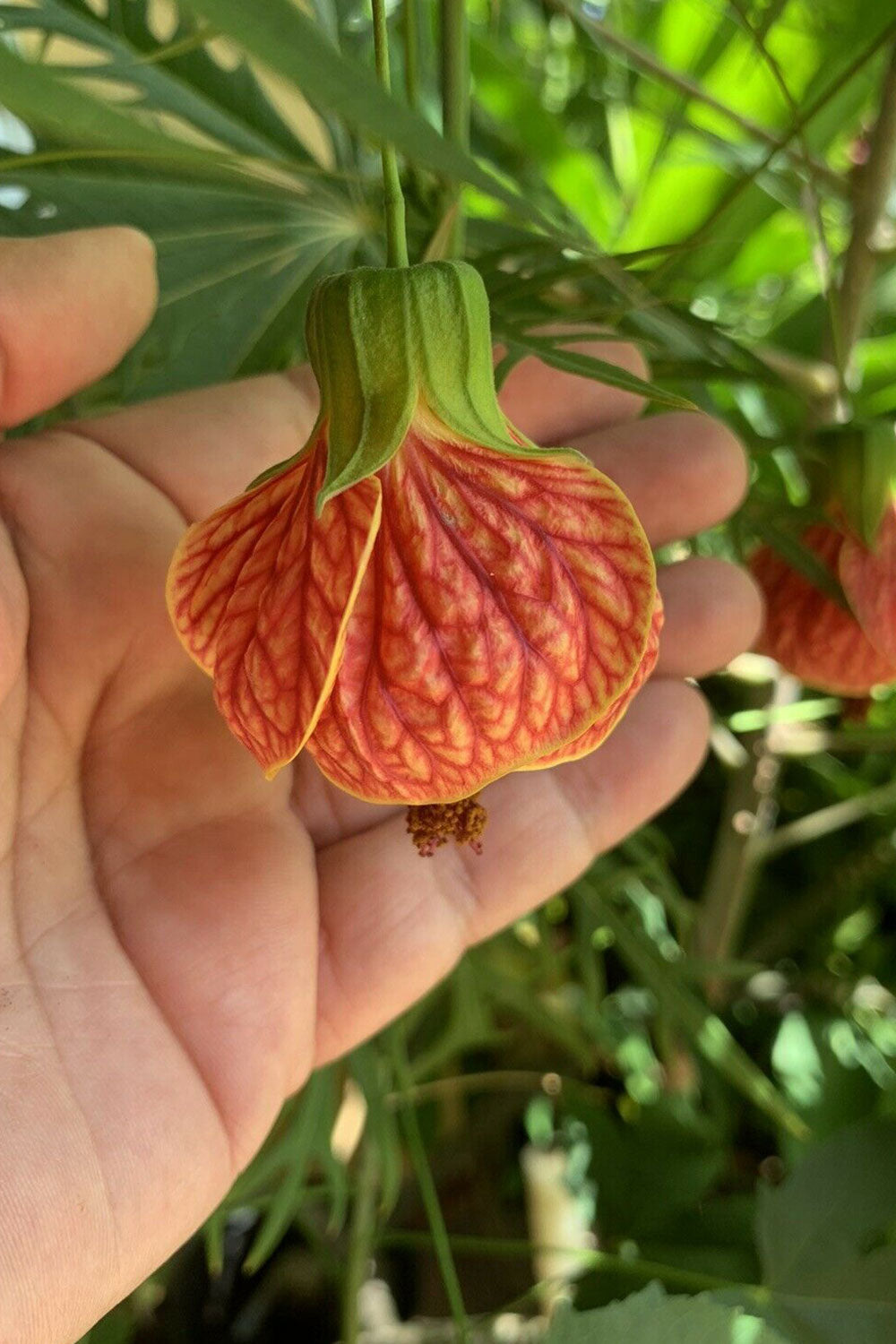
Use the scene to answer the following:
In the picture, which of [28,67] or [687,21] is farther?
[687,21]

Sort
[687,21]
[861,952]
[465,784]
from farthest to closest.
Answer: [861,952]
[687,21]
[465,784]

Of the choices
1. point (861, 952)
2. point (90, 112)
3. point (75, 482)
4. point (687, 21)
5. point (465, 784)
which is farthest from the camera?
point (861, 952)

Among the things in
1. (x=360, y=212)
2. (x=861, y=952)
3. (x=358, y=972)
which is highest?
(x=360, y=212)

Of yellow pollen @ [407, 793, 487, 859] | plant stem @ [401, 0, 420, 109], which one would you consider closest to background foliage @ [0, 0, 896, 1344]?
plant stem @ [401, 0, 420, 109]

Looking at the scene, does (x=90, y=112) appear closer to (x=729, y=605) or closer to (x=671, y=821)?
(x=729, y=605)

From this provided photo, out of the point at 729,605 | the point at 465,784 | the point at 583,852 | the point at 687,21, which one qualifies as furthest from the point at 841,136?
the point at 465,784

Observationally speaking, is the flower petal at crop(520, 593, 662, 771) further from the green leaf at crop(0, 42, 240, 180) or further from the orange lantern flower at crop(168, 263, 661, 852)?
the green leaf at crop(0, 42, 240, 180)

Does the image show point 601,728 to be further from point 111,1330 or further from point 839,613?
point 111,1330
